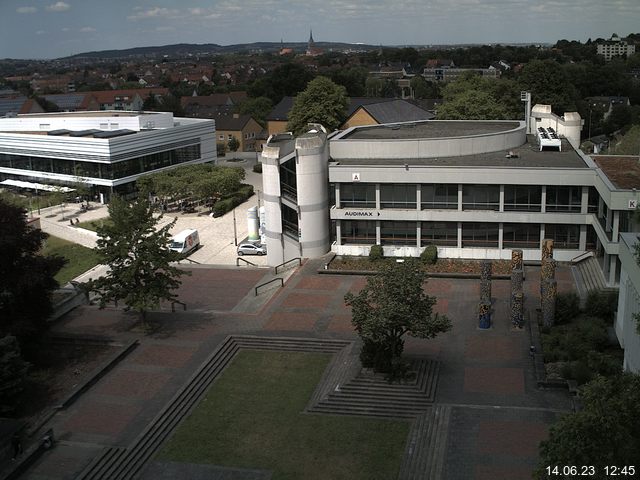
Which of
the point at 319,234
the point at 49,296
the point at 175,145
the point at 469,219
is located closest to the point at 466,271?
the point at 469,219

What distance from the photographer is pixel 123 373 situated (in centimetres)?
2841

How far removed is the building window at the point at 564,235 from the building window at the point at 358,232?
32.5 ft

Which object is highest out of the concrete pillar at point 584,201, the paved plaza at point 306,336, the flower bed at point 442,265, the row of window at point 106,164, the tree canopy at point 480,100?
the tree canopy at point 480,100

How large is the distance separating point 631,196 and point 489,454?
17107mm

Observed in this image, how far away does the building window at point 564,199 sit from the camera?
39344 mm

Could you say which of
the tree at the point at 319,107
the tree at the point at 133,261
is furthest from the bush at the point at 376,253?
the tree at the point at 319,107

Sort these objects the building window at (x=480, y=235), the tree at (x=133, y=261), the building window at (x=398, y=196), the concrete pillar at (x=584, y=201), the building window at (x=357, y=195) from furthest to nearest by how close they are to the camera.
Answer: the building window at (x=357, y=195) < the building window at (x=398, y=196) < the building window at (x=480, y=235) < the concrete pillar at (x=584, y=201) < the tree at (x=133, y=261)

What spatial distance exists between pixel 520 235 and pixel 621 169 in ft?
21.3

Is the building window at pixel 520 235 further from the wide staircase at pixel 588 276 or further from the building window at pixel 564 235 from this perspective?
the wide staircase at pixel 588 276

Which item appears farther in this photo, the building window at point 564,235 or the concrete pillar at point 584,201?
the building window at point 564,235

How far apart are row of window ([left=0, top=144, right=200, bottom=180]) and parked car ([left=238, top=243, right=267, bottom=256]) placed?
25.2 meters

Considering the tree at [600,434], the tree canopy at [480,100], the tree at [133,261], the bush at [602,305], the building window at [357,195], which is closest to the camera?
the tree at [600,434]

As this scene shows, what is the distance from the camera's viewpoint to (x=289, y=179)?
42312 millimetres

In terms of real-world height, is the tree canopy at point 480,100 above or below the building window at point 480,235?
Answer: above
